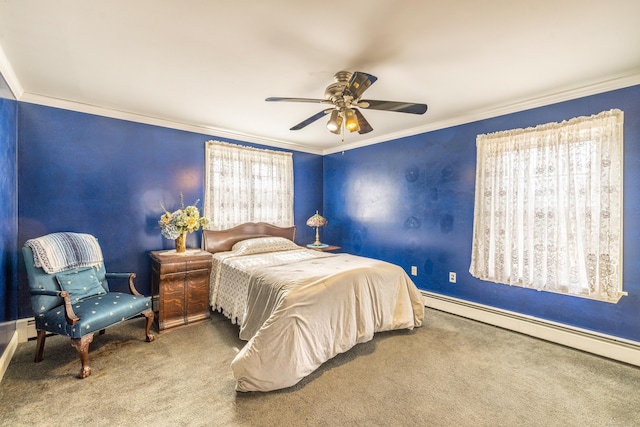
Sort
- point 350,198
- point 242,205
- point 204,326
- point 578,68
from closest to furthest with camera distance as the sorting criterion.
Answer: point 578,68
point 204,326
point 242,205
point 350,198

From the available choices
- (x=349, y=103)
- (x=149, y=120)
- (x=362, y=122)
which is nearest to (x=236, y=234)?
(x=149, y=120)

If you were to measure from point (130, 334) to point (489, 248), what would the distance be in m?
4.13

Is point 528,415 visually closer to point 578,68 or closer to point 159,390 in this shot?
point 159,390

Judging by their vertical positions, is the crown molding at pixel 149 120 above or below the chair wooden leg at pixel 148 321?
above

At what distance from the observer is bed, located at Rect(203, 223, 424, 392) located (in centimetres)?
206

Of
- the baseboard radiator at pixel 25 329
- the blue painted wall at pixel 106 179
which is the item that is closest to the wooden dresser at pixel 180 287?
the blue painted wall at pixel 106 179

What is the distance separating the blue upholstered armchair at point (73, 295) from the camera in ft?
7.33

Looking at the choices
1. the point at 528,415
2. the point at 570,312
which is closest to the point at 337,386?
the point at 528,415

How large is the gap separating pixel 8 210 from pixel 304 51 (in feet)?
9.67

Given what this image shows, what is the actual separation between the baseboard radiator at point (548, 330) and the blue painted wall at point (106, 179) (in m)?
3.67

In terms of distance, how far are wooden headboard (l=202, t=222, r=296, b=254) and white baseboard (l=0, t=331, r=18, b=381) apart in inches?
76.6

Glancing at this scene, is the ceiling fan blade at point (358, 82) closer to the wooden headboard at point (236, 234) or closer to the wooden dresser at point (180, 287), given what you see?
the wooden dresser at point (180, 287)

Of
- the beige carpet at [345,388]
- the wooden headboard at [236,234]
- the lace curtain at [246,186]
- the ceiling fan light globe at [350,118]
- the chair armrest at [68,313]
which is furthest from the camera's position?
the lace curtain at [246,186]

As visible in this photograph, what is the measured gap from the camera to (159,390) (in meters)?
2.08
